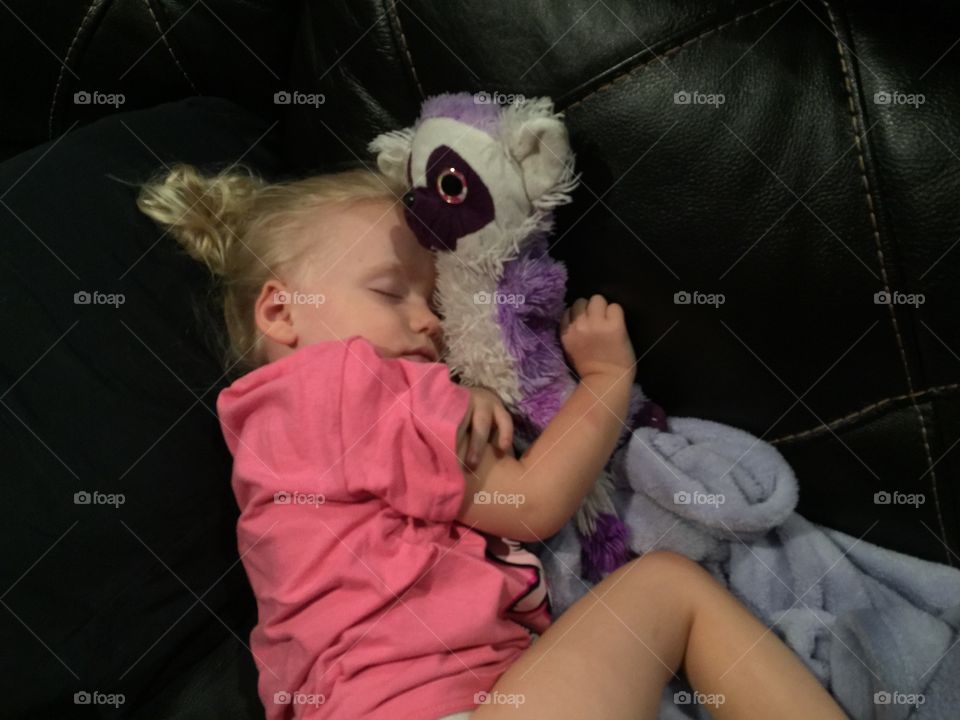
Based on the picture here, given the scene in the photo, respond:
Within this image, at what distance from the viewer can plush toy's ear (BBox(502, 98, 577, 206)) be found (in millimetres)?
700

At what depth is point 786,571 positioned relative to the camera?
0.83 metres

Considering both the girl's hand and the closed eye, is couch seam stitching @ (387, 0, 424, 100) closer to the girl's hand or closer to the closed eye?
the closed eye

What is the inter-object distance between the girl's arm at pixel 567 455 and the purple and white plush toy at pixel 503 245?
34 mm

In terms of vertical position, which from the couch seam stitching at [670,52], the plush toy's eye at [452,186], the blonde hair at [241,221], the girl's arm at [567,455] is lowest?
the girl's arm at [567,455]

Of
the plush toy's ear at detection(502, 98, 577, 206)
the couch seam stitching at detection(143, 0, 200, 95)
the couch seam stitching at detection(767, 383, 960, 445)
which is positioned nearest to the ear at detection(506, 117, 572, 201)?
the plush toy's ear at detection(502, 98, 577, 206)

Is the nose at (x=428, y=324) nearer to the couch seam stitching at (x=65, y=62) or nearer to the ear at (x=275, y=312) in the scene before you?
the ear at (x=275, y=312)

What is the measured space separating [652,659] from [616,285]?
1.25ft

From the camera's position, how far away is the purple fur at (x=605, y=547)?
837mm

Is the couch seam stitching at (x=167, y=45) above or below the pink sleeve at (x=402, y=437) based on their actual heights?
above

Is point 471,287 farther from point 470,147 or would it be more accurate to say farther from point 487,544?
point 487,544

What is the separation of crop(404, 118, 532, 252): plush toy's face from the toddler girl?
10 cm

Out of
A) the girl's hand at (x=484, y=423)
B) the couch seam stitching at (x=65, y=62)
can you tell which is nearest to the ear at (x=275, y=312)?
the girl's hand at (x=484, y=423)

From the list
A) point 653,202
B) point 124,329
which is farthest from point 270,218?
point 653,202

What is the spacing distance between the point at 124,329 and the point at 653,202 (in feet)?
1.94
